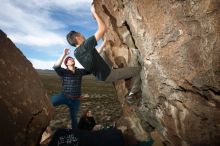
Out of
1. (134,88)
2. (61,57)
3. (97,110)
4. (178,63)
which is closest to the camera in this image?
(178,63)

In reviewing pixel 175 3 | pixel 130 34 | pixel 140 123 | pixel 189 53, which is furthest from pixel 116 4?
pixel 140 123

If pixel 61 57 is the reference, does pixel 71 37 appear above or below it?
above

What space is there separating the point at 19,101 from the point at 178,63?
483cm

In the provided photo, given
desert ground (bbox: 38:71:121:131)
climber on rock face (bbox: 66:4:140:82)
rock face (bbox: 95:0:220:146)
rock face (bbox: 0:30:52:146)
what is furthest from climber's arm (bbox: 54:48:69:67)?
rock face (bbox: 95:0:220:146)

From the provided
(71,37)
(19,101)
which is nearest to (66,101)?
(71,37)

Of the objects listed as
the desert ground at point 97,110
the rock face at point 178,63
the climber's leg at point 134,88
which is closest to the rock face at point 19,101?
the desert ground at point 97,110

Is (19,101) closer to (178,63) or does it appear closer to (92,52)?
(92,52)

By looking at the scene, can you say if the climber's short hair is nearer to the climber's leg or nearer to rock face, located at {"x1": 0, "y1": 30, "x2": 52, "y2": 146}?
rock face, located at {"x1": 0, "y1": 30, "x2": 52, "y2": 146}

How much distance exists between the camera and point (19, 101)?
7.36 m

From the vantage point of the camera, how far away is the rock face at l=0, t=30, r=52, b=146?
701 centimetres

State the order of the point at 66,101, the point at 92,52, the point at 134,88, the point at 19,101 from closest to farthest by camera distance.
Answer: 1. the point at 19,101
2. the point at 92,52
3. the point at 66,101
4. the point at 134,88

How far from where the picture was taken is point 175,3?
31.0 ft

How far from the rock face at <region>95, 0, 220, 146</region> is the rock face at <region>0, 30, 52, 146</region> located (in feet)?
12.9

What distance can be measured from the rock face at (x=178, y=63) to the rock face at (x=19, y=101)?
12.9 feet
